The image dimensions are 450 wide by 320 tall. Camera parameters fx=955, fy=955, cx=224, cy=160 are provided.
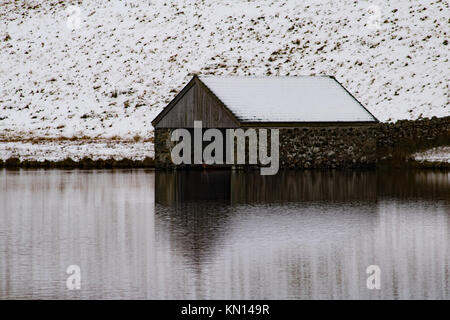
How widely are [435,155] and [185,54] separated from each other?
46.9 meters

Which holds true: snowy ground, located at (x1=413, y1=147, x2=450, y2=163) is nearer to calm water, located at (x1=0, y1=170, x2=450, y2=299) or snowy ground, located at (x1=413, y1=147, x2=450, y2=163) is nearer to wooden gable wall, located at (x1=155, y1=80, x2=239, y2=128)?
wooden gable wall, located at (x1=155, y1=80, x2=239, y2=128)

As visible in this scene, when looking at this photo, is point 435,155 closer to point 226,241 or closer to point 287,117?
point 287,117

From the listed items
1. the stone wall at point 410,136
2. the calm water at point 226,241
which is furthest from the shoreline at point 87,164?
the calm water at point 226,241

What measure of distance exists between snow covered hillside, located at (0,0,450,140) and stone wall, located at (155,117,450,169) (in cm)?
1312

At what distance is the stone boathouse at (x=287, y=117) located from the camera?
4672 centimetres

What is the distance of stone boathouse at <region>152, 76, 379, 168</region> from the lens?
153 ft

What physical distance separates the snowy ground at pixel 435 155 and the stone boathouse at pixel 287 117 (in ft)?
10.9

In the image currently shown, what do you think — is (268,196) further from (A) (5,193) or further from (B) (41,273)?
(B) (41,273)

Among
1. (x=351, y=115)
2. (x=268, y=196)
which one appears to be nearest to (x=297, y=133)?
(x=351, y=115)

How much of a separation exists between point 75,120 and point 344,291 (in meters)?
70.9

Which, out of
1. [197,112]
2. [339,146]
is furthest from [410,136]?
[197,112]

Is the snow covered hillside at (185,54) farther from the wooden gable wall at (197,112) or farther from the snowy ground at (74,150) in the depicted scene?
the wooden gable wall at (197,112)

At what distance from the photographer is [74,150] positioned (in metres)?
62.1

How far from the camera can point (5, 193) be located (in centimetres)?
3188
